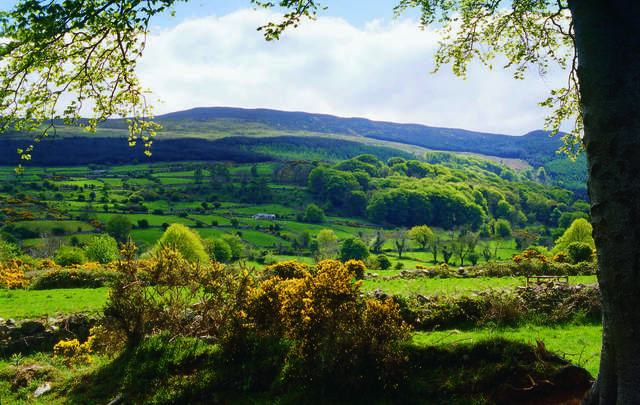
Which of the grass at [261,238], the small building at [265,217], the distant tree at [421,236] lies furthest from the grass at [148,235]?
the distant tree at [421,236]

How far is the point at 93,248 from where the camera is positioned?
2046 inches

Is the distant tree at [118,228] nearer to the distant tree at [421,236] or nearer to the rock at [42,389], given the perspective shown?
the distant tree at [421,236]

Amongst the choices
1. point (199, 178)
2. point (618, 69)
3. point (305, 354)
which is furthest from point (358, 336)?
point (199, 178)

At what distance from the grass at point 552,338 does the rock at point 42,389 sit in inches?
347

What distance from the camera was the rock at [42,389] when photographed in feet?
28.0

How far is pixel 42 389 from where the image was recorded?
342 inches

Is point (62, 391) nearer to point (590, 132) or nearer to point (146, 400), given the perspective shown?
point (146, 400)

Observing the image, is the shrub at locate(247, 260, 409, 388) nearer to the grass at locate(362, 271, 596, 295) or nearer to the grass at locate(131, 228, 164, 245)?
the grass at locate(362, 271, 596, 295)

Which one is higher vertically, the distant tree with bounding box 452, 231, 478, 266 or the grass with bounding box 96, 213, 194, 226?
the distant tree with bounding box 452, 231, 478, 266

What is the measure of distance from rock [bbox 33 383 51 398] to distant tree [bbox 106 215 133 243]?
8198 cm

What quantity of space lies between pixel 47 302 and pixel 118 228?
72.4 meters

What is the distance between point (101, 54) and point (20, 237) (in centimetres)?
9729

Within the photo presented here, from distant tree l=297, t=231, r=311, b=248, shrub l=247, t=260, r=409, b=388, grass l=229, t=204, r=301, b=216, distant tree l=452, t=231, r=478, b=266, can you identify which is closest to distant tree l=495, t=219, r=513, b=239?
distant tree l=452, t=231, r=478, b=266

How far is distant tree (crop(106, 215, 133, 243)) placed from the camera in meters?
82.9
